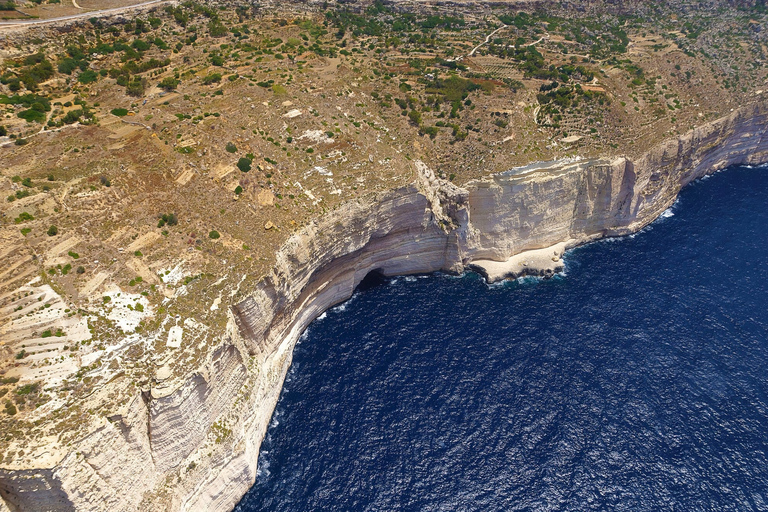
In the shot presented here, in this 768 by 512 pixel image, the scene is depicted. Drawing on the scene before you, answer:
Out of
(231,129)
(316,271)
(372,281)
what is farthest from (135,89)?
(372,281)

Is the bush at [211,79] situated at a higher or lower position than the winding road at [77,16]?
lower

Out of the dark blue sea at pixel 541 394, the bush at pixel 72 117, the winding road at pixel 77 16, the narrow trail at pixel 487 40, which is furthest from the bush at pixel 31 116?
the narrow trail at pixel 487 40

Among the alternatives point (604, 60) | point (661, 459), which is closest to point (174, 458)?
point (661, 459)

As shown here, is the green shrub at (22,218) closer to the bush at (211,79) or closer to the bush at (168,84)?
the bush at (168,84)

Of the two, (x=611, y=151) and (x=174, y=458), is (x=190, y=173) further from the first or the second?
(x=611, y=151)

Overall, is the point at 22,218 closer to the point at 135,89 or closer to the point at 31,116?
the point at 31,116

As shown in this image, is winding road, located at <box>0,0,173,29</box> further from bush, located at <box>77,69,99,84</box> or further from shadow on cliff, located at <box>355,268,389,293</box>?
shadow on cliff, located at <box>355,268,389,293</box>
